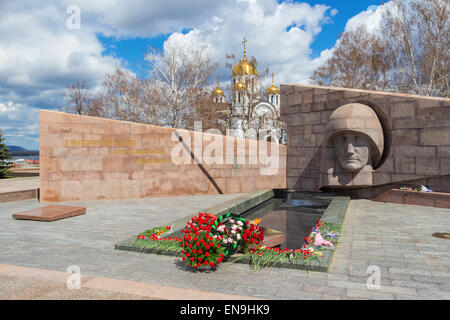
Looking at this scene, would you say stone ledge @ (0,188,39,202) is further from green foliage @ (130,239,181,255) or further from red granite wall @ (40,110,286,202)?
green foliage @ (130,239,181,255)

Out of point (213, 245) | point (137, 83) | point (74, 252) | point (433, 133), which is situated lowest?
point (74, 252)

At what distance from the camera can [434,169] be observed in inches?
363

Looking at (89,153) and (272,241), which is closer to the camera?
(272,241)

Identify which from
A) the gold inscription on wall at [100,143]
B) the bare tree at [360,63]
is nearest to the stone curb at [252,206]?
the gold inscription on wall at [100,143]

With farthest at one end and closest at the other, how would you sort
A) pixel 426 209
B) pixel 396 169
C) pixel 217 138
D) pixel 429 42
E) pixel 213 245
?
1. pixel 429 42
2. pixel 217 138
3. pixel 396 169
4. pixel 426 209
5. pixel 213 245

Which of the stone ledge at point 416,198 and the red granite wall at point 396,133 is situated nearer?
the stone ledge at point 416,198

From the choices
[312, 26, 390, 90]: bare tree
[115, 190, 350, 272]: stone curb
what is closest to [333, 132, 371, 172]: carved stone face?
[115, 190, 350, 272]: stone curb

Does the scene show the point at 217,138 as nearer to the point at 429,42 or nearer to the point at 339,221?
the point at 339,221

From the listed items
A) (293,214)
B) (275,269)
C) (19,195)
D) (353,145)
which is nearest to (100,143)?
(19,195)

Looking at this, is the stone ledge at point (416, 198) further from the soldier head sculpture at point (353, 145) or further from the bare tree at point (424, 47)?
the bare tree at point (424, 47)

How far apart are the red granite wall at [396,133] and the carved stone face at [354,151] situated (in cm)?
68

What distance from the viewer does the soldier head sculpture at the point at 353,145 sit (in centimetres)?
971
